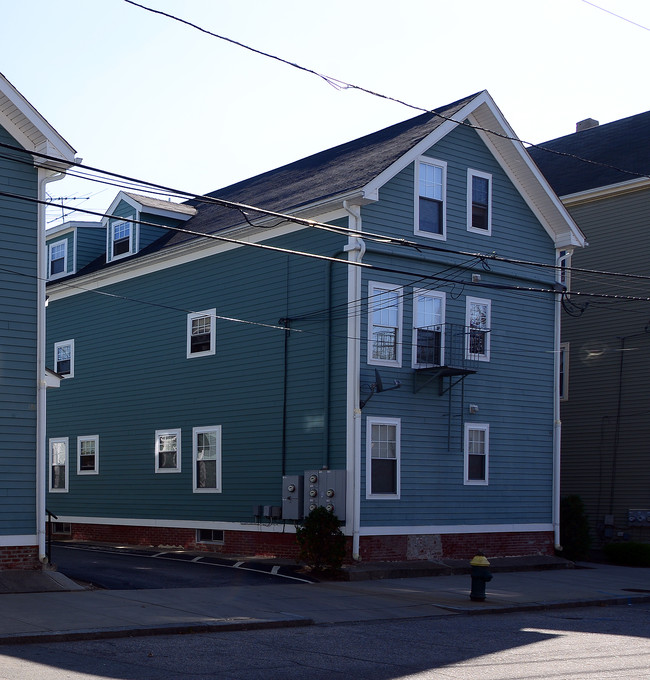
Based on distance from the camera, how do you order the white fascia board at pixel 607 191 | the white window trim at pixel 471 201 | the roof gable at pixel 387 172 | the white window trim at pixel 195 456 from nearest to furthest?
1. the roof gable at pixel 387 172
2. the white window trim at pixel 471 201
3. the white window trim at pixel 195 456
4. the white fascia board at pixel 607 191

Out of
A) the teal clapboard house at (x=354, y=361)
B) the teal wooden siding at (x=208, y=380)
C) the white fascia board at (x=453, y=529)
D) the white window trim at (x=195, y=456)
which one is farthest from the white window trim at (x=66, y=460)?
the white fascia board at (x=453, y=529)

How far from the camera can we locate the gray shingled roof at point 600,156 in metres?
28.8

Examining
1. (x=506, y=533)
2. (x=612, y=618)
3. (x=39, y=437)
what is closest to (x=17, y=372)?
(x=39, y=437)

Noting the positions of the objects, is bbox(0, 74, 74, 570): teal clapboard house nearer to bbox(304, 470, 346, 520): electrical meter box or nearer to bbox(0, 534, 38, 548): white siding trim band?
bbox(0, 534, 38, 548): white siding trim band

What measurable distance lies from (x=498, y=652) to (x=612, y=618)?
467 cm

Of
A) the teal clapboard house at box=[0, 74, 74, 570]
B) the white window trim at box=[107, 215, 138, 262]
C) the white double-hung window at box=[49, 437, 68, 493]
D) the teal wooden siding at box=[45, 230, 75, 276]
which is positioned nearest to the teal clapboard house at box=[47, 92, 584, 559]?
the white window trim at box=[107, 215, 138, 262]

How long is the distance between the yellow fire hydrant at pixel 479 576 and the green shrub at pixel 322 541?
3.70 meters

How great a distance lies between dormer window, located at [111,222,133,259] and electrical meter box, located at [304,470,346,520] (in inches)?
431

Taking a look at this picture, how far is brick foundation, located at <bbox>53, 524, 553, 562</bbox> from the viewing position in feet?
69.3

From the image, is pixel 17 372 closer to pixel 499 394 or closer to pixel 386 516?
pixel 386 516

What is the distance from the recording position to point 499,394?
23.8 m

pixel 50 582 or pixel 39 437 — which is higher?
pixel 39 437

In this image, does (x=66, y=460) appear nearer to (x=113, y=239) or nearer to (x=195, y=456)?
(x=195, y=456)

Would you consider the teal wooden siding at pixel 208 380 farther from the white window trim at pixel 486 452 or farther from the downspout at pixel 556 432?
the downspout at pixel 556 432
